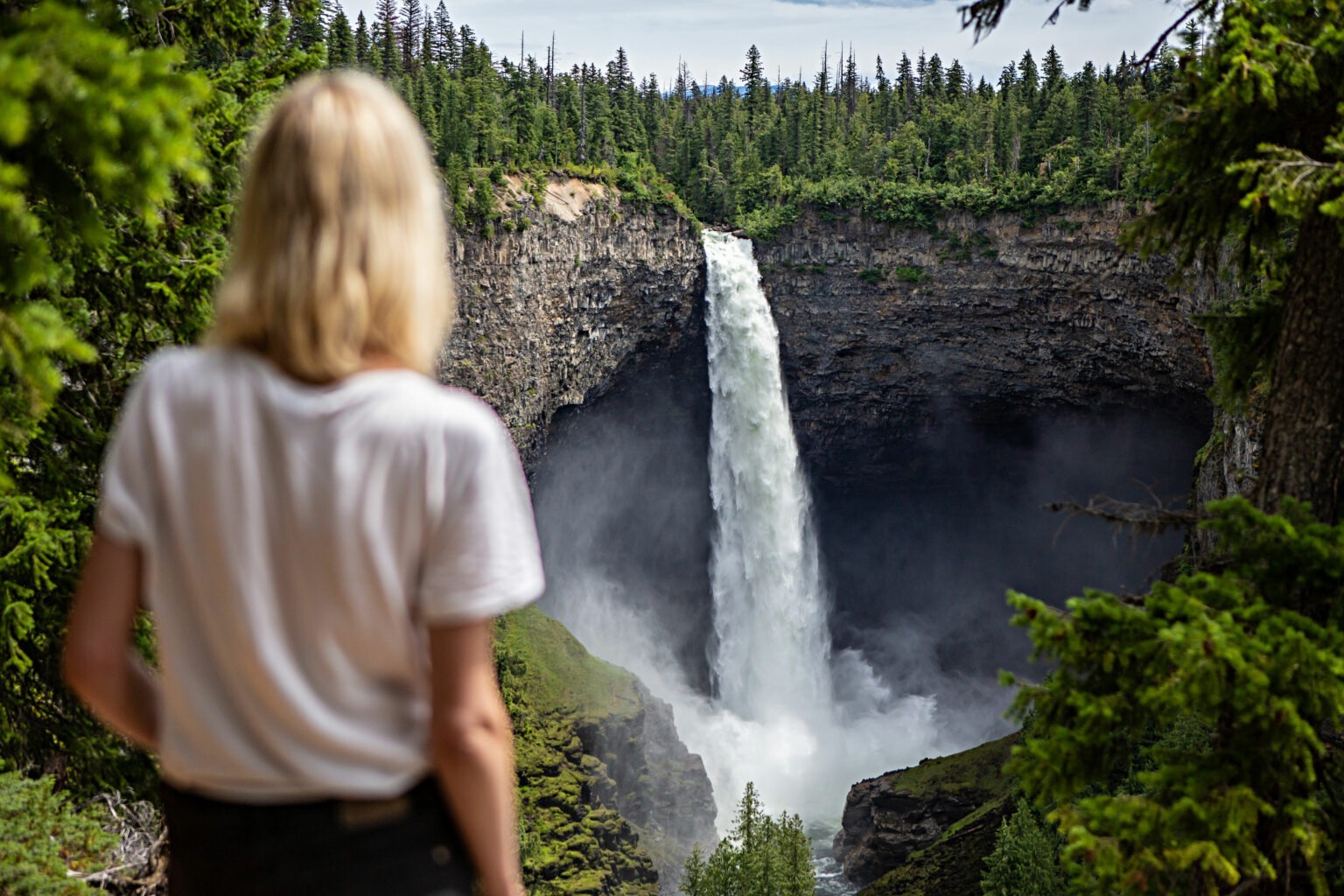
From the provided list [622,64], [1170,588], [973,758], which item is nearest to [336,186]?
[1170,588]

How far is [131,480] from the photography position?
4.92ft

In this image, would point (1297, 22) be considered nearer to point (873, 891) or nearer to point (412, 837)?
point (412, 837)

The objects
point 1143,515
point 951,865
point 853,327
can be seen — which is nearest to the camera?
point 1143,515

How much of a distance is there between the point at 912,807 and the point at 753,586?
12.6 metres

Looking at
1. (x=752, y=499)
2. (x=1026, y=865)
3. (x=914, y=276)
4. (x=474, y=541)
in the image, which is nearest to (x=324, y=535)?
(x=474, y=541)

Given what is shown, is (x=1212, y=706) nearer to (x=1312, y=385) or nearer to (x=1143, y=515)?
(x=1143, y=515)

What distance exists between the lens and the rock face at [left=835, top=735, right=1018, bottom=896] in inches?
998

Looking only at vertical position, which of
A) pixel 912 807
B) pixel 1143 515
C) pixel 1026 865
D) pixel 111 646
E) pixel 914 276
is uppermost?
pixel 914 276

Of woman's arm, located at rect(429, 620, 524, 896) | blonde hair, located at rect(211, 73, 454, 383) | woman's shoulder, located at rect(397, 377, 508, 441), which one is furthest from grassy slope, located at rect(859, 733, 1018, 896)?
blonde hair, located at rect(211, 73, 454, 383)

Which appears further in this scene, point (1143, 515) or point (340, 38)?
point (340, 38)

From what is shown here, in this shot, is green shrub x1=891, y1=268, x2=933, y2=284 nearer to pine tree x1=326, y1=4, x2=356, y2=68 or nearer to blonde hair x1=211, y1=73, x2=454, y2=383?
pine tree x1=326, y1=4, x2=356, y2=68

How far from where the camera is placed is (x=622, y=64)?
194 feet

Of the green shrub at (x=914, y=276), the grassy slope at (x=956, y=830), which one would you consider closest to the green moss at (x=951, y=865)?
the grassy slope at (x=956, y=830)

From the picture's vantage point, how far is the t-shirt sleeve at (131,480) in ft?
4.89
